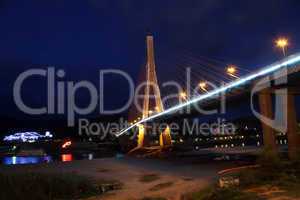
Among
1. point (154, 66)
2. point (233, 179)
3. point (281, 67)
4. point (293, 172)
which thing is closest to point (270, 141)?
point (281, 67)

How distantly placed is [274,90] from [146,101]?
153 feet

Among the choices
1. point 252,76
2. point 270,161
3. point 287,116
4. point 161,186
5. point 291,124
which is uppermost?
point 252,76

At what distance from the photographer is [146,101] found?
90625mm

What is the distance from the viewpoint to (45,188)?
26.7 m

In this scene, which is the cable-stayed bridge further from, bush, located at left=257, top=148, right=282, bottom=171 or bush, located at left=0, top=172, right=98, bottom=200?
bush, located at left=0, top=172, right=98, bottom=200

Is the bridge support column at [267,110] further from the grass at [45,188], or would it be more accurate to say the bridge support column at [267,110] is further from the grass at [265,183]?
the grass at [45,188]

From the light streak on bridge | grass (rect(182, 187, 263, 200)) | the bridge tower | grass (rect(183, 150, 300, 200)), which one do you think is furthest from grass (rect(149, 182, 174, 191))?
the bridge tower

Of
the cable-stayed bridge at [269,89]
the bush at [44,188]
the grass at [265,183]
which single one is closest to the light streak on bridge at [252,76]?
the cable-stayed bridge at [269,89]

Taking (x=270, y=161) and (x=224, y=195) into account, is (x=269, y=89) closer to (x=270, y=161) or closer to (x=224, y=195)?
(x=270, y=161)

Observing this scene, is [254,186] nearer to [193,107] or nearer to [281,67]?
[281,67]

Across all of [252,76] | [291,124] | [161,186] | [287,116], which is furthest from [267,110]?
[161,186]

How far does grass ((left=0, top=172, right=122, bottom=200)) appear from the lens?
23.6 meters

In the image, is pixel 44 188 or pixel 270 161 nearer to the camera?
pixel 44 188

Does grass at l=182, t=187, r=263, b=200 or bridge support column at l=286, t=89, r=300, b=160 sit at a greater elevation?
bridge support column at l=286, t=89, r=300, b=160
